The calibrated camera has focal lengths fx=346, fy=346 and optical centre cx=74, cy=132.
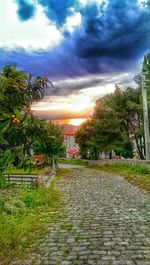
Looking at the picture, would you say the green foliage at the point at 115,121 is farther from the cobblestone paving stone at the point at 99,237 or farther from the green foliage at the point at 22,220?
the cobblestone paving stone at the point at 99,237

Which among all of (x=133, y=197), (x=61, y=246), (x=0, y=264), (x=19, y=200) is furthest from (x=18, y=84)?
(x=133, y=197)

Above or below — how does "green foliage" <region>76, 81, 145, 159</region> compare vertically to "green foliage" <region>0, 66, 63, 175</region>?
above

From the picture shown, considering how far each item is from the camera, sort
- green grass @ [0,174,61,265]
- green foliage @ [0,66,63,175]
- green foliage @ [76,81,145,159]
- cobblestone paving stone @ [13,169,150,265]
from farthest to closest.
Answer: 1. green foliage @ [76,81,145,159]
2. green grass @ [0,174,61,265]
3. cobblestone paving stone @ [13,169,150,265]
4. green foliage @ [0,66,63,175]

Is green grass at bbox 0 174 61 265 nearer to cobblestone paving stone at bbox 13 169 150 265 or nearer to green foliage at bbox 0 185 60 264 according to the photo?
green foliage at bbox 0 185 60 264

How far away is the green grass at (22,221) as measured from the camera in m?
7.56

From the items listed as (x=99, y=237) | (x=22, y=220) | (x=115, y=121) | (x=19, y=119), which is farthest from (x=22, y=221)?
(x=115, y=121)

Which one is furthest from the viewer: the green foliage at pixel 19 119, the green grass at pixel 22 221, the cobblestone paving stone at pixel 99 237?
the green grass at pixel 22 221

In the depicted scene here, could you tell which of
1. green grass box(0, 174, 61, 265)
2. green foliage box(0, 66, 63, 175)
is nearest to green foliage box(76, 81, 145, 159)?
green grass box(0, 174, 61, 265)

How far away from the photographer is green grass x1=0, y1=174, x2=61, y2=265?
7.56m

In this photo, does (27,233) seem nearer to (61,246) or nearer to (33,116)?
(61,246)

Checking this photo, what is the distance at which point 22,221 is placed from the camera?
1036 cm

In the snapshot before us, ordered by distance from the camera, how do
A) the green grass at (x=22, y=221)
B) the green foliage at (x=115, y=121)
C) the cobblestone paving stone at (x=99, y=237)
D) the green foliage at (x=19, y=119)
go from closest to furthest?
1. the green foliage at (x=19, y=119)
2. the cobblestone paving stone at (x=99, y=237)
3. the green grass at (x=22, y=221)
4. the green foliage at (x=115, y=121)

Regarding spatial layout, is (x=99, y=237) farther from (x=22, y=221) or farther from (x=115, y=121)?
(x=115, y=121)

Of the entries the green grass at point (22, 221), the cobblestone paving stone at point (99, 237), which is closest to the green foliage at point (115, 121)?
the green grass at point (22, 221)
